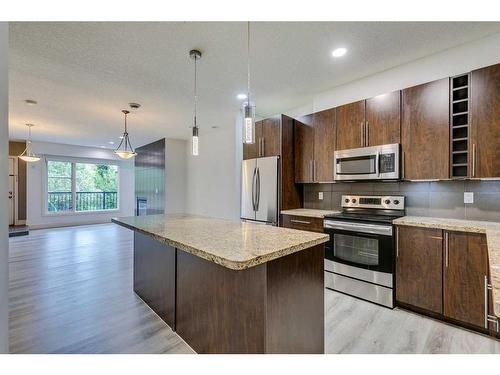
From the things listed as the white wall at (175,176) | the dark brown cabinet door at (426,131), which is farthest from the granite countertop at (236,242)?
the white wall at (175,176)

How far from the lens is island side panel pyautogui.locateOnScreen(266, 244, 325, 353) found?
1.33 m

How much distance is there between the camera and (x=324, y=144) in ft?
10.7

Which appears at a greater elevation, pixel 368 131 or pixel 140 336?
pixel 368 131

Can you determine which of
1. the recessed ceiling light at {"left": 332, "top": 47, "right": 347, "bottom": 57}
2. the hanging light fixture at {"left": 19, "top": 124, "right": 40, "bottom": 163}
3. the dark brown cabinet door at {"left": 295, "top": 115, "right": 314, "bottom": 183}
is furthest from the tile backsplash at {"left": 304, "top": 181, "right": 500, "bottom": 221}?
the hanging light fixture at {"left": 19, "top": 124, "right": 40, "bottom": 163}

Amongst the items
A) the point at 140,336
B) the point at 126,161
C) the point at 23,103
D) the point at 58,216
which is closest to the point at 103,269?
the point at 140,336

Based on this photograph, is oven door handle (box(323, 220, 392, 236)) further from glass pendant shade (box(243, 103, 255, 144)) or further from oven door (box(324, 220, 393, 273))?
glass pendant shade (box(243, 103, 255, 144))

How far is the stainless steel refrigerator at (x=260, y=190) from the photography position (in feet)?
11.3

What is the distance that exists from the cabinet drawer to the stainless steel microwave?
0.62 metres

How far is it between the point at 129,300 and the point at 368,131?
132 inches

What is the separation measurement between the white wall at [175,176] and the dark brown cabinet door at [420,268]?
574 centimetres

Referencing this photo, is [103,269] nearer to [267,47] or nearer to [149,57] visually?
[149,57]

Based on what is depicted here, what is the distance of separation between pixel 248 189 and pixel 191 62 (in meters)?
1.92

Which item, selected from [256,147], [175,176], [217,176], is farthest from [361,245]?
[175,176]
